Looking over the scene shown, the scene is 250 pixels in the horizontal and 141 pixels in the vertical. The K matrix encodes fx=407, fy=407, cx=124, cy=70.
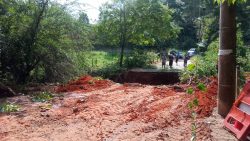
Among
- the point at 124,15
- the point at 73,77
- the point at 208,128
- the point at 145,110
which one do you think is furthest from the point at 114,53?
the point at 208,128

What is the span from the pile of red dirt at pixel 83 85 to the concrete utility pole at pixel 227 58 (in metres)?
8.25

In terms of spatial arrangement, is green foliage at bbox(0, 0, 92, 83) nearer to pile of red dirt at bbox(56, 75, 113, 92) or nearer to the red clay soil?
pile of red dirt at bbox(56, 75, 113, 92)

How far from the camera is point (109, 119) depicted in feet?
31.4

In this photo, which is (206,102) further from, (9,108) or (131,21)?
(131,21)

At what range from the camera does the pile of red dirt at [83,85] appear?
16047 millimetres

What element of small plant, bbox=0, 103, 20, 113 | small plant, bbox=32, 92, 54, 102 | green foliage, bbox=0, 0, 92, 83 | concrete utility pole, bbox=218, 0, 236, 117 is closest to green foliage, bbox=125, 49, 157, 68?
green foliage, bbox=0, 0, 92, 83

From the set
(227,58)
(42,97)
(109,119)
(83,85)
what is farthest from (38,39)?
(227,58)

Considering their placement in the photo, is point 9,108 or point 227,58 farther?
point 9,108

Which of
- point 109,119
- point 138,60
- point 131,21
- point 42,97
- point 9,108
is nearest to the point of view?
point 109,119

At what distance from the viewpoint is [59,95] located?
1430cm

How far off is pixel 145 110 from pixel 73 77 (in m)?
9.14

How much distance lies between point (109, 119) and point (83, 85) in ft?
25.1

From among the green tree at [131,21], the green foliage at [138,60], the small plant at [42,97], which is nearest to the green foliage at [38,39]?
the small plant at [42,97]

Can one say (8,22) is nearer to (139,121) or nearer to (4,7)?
(4,7)
